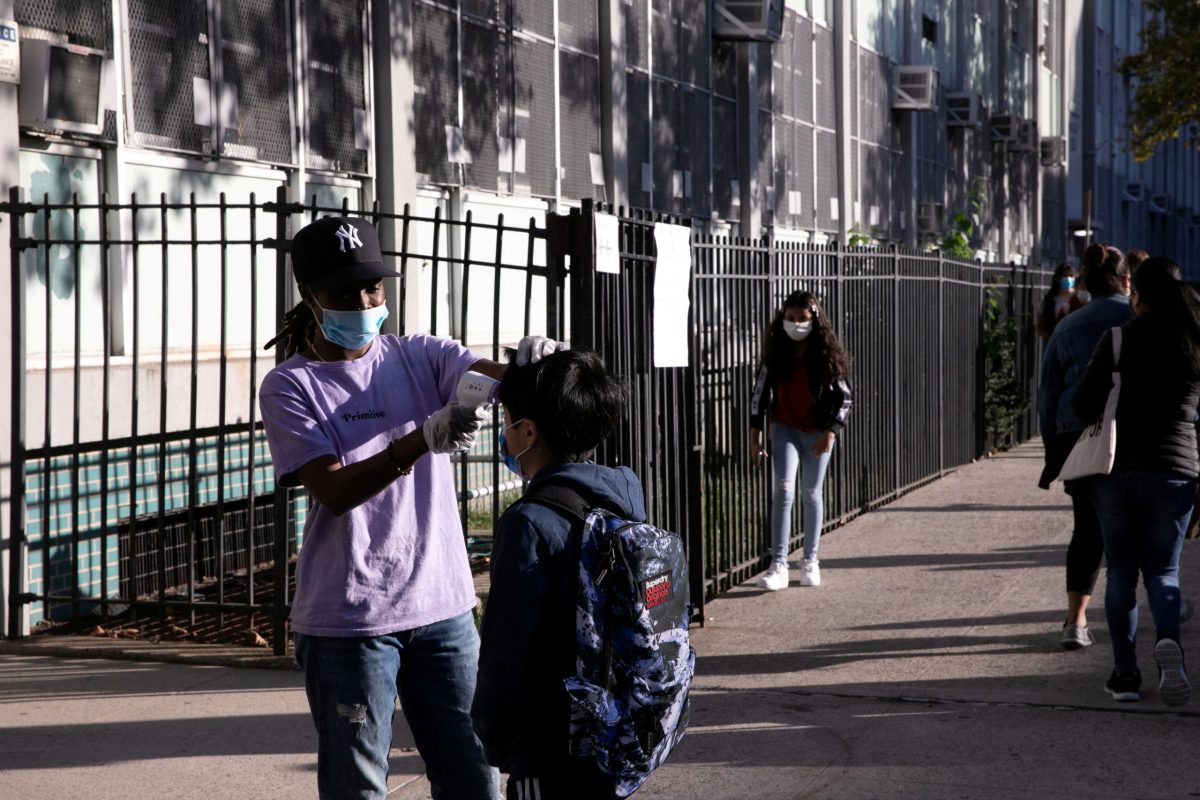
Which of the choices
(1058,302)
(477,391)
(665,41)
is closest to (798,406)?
(1058,302)

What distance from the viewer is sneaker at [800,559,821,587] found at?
9.27 metres

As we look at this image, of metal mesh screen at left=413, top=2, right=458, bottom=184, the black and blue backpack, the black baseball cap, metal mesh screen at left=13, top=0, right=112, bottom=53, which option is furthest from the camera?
metal mesh screen at left=413, top=2, right=458, bottom=184

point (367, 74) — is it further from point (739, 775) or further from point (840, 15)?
point (840, 15)

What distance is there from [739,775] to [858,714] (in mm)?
1003

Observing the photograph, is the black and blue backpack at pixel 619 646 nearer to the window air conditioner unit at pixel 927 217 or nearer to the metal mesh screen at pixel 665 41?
the metal mesh screen at pixel 665 41

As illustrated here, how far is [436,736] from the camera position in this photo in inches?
146

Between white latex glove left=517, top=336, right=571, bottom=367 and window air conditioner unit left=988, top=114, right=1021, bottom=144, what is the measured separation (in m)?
29.5

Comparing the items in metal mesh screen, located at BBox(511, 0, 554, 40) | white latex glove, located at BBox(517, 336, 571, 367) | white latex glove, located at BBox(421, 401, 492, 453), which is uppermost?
metal mesh screen, located at BBox(511, 0, 554, 40)

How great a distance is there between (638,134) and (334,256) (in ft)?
40.5

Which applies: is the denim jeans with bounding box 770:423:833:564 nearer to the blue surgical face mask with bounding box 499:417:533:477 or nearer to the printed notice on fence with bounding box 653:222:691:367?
the printed notice on fence with bounding box 653:222:691:367

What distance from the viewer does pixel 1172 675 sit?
6.21 metres

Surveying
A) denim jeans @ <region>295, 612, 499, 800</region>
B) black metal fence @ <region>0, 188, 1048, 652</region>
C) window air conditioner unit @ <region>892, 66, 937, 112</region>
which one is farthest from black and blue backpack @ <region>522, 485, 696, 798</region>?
window air conditioner unit @ <region>892, 66, 937, 112</region>

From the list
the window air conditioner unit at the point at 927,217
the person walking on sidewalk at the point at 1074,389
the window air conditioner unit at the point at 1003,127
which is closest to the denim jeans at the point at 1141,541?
the person walking on sidewalk at the point at 1074,389

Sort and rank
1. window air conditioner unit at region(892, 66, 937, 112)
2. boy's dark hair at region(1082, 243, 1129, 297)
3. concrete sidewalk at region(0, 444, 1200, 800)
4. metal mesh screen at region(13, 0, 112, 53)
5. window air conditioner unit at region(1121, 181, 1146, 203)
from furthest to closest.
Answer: window air conditioner unit at region(1121, 181, 1146, 203)
window air conditioner unit at region(892, 66, 937, 112)
metal mesh screen at region(13, 0, 112, 53)
boy's dark hair at region(1082, 243, 1129, 297)
concrete sidewalk at region(0, 444, 1200, 800)
